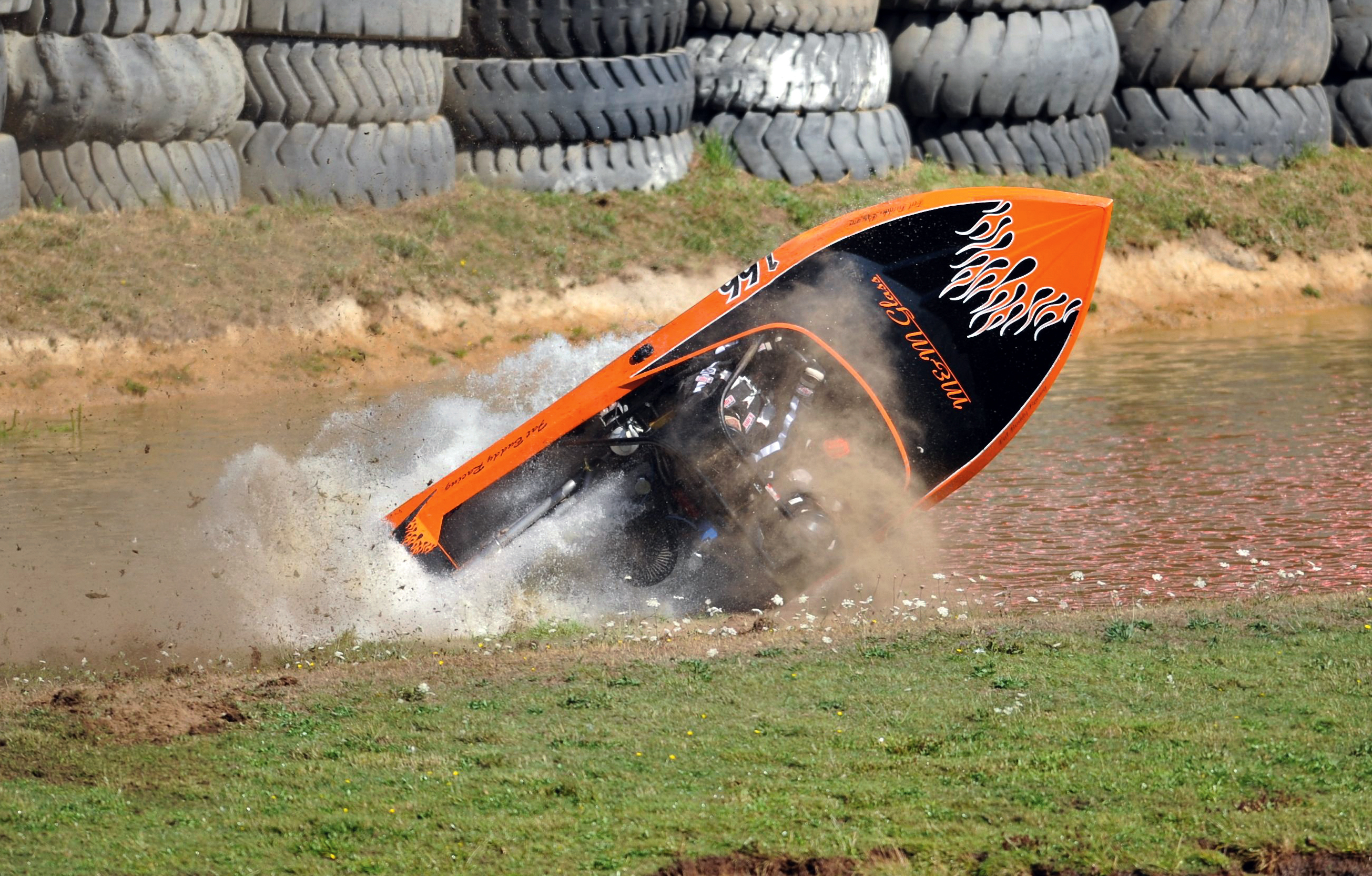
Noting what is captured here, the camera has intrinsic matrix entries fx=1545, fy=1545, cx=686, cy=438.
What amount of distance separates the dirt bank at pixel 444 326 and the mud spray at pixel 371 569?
3183 millimetres

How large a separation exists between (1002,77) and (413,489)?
12001 mm

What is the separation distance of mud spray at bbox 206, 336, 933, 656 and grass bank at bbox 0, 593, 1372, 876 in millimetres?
935

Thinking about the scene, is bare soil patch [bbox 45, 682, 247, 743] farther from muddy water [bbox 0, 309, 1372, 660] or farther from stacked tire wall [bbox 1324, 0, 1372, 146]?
stacked tire wall [bbox 1324, 0, 1372, 146]

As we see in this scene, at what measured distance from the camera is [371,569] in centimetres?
1052

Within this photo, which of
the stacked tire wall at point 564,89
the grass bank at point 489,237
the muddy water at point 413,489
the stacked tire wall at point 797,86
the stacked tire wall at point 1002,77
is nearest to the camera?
the muddy water at point 413,489

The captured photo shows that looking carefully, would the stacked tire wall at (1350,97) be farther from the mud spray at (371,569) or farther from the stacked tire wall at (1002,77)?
the mud spray at (371,569)

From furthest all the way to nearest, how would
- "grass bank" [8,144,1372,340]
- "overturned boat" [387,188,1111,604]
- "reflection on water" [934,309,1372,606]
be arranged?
"grass bank" [8,144,1372,340]
"reflection on water" [934,309,1372,606]
"overturned boat" [387,188,1111,604]

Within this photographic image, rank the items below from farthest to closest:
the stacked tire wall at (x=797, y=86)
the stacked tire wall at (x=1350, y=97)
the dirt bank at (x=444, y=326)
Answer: the stacked tire wall at (x=1350, y=97)
the stacked tire wall at (x=797, y=86)
the dirt bank at (x=444, y=326)

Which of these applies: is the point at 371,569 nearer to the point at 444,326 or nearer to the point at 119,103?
the point at 444,326

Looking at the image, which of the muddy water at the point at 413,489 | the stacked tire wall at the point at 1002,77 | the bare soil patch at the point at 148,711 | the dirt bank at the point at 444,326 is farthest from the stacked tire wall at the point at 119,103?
the stacked tire wall at the point at 1002,77

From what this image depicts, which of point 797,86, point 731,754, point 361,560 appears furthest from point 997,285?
point 797,86

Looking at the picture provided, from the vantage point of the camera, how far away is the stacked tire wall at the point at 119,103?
1474 cm

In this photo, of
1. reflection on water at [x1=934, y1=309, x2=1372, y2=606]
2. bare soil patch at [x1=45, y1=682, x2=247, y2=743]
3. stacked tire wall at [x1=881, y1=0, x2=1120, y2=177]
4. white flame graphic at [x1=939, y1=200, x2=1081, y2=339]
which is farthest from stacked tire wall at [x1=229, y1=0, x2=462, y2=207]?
bare soil patch at [x1=45, y1=682, x2=247, y2=743]

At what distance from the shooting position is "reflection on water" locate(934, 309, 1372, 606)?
10.6 metres
